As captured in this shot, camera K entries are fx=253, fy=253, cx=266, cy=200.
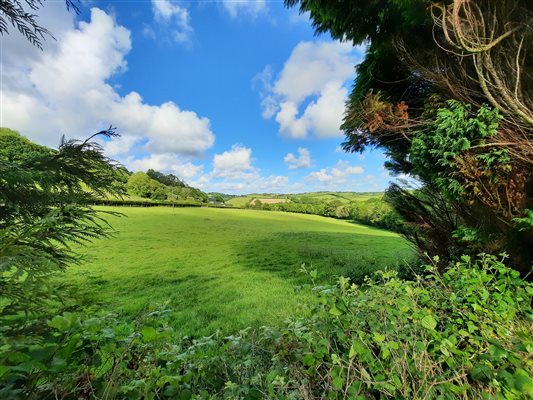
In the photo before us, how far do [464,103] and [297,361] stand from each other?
4458 mm

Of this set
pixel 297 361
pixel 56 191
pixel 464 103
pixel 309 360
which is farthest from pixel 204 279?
pixel 464 103

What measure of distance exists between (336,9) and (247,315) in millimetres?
6740

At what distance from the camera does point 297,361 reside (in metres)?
2.01

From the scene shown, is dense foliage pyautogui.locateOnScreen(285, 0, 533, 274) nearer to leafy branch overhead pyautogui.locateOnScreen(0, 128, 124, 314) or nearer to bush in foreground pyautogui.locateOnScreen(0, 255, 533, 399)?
bush in foreground pyautogui.locateOnScreen(0, 255, 533, 399)

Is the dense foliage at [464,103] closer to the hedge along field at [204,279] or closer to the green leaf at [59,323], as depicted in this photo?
the hedge along field at [204,279]

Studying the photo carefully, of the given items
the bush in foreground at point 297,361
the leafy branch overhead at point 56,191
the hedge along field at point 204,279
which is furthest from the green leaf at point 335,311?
the leafy branch overhead at point 56,191

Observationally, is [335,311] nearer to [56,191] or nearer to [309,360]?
[309,360]

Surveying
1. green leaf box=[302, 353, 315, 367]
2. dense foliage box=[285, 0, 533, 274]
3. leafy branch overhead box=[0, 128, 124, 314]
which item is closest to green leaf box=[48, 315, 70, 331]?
leafy branch overhead box=[0, 128, 124, 314]

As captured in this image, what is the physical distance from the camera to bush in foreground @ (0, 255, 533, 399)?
138 centimetres

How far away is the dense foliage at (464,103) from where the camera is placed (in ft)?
11.7

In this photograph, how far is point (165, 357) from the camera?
6.22 feet

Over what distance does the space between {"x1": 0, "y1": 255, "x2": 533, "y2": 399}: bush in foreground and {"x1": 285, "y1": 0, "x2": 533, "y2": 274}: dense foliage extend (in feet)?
5.78

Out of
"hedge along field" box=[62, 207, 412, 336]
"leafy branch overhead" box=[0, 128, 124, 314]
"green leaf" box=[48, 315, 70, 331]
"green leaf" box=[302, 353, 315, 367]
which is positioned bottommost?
"hedge along field" box=[62, 207, 412, 336]

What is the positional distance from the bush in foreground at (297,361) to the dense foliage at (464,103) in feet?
5.78
